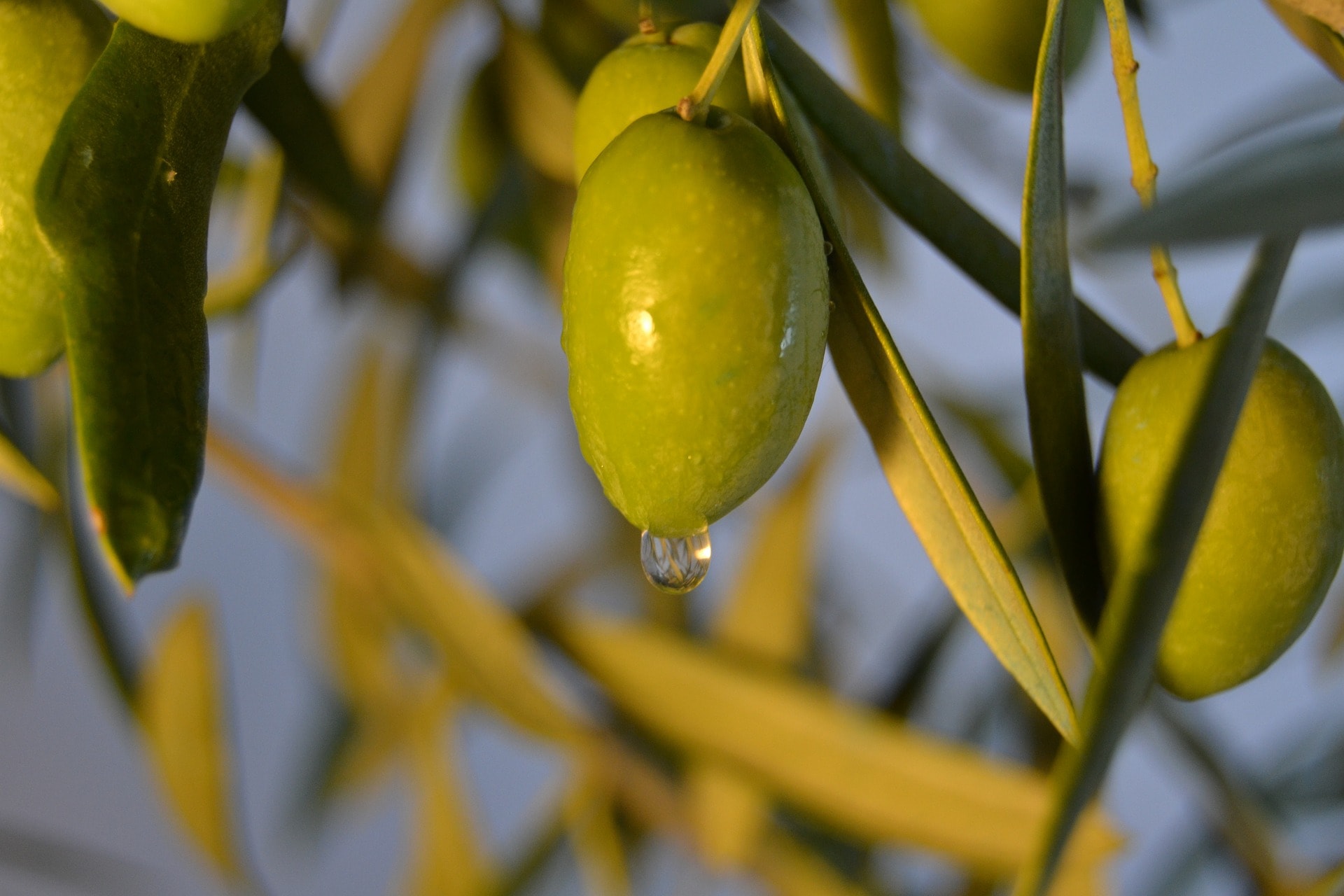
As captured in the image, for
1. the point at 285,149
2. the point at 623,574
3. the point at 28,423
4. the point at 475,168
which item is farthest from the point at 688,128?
the point at 623,574

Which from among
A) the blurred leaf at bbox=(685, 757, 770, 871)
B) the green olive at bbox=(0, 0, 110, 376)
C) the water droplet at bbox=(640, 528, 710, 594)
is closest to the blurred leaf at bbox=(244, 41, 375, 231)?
the green olive at bbox=(0, 0, 110, 376)

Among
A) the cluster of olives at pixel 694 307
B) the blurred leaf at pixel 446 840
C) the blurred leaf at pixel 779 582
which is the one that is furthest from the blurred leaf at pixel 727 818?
the cluster of olives at pixel 694 307

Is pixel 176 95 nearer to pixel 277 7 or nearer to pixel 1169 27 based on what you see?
pixel 277 7

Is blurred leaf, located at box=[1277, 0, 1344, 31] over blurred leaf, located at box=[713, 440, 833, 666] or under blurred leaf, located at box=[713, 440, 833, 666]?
over

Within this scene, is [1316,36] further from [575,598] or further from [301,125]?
[575,598]

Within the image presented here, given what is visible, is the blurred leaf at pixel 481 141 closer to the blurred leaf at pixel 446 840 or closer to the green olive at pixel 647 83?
the green olive at pixel 647 83

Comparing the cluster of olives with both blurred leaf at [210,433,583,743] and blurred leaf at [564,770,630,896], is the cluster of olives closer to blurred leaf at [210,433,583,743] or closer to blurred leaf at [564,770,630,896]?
blurred leaf at [210,433,583,743]

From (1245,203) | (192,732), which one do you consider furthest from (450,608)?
(1245,203)
